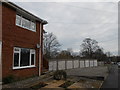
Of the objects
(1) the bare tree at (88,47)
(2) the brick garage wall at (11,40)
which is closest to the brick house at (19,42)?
(2) the brick garage wall at (11,40)

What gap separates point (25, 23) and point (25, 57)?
2865mm

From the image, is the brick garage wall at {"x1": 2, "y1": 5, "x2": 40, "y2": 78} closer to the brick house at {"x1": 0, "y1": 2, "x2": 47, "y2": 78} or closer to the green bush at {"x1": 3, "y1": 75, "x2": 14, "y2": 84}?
the brick house at {"x1": 0, "y1": 2, "x2": 47, "y2": 78}

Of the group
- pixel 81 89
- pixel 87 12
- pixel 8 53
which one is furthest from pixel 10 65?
pixel 87 12

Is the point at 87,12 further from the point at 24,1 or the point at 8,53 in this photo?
A: the point at 8,53

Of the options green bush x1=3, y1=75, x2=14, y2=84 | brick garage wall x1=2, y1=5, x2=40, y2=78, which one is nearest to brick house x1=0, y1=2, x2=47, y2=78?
brick garage wall x1=2, y1=5, x2=40, y2=78

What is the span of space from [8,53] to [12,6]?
330 cm

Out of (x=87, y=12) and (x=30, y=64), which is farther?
(x=87, y=12)

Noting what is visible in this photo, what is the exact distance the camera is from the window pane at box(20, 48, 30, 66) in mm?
10993

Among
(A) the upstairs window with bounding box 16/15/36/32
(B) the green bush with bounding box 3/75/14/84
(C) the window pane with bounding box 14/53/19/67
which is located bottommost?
(B) the green bush with bounding box 3/75/14/84

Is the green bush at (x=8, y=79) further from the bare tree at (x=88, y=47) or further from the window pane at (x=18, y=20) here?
the bare tree at (x=88, y=47)

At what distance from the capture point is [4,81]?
Answer: 8781mm

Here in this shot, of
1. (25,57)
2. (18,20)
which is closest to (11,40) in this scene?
(18,20)

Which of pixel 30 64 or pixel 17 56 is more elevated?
pixel 17 56

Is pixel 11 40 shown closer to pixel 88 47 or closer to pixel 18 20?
pixel 18 20
